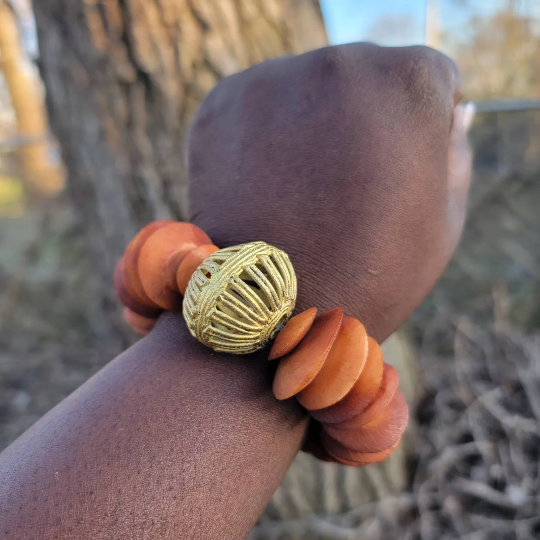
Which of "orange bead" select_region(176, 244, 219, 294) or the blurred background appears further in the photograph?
the blurred background

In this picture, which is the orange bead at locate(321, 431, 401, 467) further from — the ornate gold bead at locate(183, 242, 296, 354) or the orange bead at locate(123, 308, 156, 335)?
the orange bead at locate(123, 308, 156, 335)

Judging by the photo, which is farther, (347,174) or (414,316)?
(414,316)

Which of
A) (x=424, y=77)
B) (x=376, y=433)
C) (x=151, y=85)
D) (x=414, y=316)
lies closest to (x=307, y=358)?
(x=376, y=433)

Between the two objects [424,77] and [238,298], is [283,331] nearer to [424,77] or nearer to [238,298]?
[238,298]

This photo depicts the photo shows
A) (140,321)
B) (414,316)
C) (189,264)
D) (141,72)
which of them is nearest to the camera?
(189,264)

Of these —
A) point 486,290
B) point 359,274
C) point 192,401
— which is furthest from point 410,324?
point 192,401

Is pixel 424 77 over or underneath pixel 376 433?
over

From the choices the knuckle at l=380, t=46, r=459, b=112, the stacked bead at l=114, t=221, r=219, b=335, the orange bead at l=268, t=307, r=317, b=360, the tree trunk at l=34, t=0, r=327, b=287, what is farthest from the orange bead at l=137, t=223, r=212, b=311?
the tree trunk at l=34, t=0, r=327, b=287
